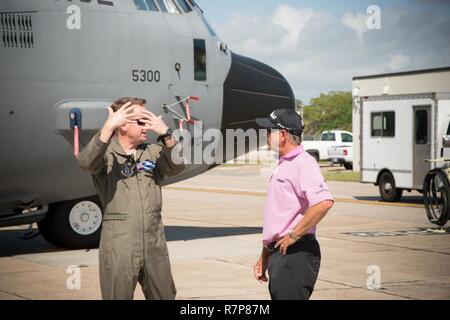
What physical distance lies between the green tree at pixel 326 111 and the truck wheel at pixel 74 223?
149 meters

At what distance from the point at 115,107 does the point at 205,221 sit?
42.5 ft

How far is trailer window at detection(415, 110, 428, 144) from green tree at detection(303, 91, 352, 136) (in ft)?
457

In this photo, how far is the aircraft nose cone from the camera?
14.8 m

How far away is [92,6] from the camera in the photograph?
13.2 metres

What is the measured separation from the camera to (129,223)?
21.4 feet

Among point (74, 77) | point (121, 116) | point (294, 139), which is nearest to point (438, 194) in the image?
point (74, 77)

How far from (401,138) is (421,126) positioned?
717 millimetres

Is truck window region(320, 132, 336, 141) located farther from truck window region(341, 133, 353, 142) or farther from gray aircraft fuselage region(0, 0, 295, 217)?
gray aircraft fuselage region(0, 0, 295, 217)

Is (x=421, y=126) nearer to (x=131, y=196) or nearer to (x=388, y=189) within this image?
(x=388, y=189)

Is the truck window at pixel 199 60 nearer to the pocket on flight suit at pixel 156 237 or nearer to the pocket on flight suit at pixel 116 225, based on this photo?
the pocket on flight suit at pixel 156 237

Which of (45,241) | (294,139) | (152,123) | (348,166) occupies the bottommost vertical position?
(45,241)

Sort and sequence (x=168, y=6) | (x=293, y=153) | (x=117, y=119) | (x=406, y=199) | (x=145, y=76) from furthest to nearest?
(x=406, y=199) → (x=168, y=6) → (x=145, y=76) → (x=293, y=153) → (x=117, y=119)
